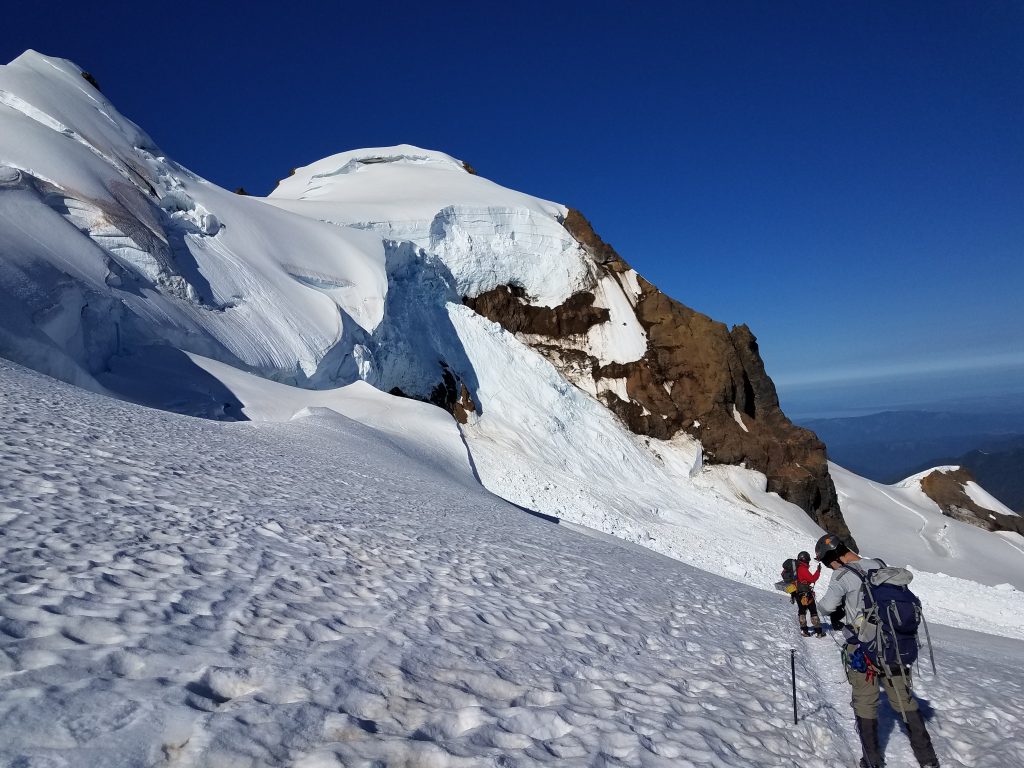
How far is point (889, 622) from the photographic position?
13.5 ft

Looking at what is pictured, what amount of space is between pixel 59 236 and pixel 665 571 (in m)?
Answer: 14.7

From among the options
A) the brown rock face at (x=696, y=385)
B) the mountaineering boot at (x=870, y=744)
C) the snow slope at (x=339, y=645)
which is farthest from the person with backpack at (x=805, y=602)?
the brown rock face at (x=696, y=385)

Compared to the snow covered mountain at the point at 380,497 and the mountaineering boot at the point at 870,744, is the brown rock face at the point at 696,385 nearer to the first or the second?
the snow covered mountain at the point at 380,497

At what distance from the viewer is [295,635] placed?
3.49m

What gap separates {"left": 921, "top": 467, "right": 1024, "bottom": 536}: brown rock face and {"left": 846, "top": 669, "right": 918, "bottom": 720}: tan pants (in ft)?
140

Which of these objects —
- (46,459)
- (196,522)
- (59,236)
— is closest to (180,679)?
Result: (196,522)

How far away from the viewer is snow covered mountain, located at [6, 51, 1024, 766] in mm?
2945

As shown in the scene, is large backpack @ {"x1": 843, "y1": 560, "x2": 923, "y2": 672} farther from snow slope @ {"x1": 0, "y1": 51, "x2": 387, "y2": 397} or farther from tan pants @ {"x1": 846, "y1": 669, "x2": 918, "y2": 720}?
Answer: snow slope @ {"x1": 0, "y1": 51, "x2": 387, "y2": 397}

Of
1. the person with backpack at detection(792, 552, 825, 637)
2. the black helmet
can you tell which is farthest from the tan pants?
the person with backpack at detection(792, 552, 825, 637)

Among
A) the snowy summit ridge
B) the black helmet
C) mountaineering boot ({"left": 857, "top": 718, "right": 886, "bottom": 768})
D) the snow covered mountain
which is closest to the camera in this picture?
the snow covered mountain

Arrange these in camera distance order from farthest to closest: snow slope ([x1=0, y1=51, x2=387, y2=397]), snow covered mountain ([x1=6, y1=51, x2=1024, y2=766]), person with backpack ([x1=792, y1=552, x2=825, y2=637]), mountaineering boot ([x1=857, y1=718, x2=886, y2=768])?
snow slope ([x1=0, y1=51, x2=387, y2=397]) → person with backpack ([x1=792, y1=552, x2=825, y2=637]) → mountaineering boot ([x1=857, y1=718, x2=886, y2=768]) → snow covered mountain ([x1=6, y1=51, x2=1024, y2=766])

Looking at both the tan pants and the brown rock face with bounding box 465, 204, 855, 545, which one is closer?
the tan pants

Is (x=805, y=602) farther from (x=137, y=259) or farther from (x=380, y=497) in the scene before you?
(x=137, y=259)

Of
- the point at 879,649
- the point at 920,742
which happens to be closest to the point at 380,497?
the point at 879,649
